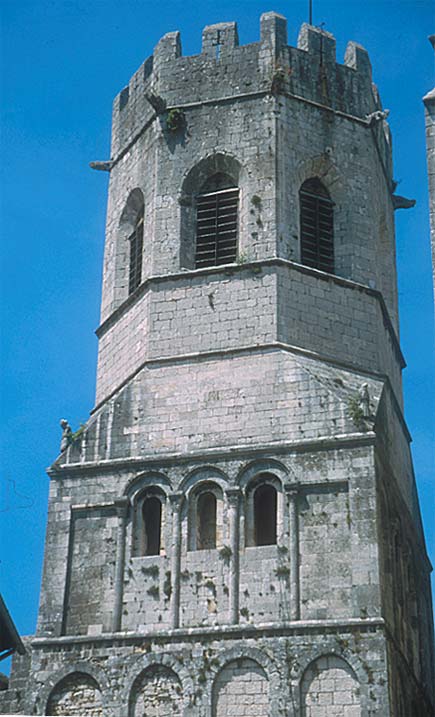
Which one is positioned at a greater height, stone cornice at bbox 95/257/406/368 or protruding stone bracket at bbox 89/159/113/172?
protruding stone bracket at bbox 89/159/113/172

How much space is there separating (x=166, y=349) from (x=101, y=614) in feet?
16.6

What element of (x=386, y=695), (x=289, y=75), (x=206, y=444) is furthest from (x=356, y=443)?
(x=289, y=75)

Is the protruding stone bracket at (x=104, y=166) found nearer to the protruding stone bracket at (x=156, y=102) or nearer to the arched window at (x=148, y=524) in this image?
the protruding stone bracket at (x=156, y=102)

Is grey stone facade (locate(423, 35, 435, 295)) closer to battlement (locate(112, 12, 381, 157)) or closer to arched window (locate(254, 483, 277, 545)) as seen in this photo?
arched window (locate(254, 483, 277, 545))

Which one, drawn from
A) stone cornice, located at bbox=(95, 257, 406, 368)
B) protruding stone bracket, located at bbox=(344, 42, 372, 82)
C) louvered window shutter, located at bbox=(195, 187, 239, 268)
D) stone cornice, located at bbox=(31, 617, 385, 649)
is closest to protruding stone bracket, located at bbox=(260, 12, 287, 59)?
protruding stone bracket, located at bbox=(344, 42, 372, 82)

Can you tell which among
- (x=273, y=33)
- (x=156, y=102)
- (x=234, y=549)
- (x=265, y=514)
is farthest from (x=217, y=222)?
(x=234, y=549)

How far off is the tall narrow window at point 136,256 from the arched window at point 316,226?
3.24m

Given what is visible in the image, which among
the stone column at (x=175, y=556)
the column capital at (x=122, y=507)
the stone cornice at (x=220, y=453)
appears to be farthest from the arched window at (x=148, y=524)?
the stone cornice at (x=220, y=453)

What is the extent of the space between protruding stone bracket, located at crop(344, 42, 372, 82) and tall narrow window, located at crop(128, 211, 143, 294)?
5.45 meters

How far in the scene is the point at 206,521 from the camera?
2367 cm

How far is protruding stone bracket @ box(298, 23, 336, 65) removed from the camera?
28.2 meters

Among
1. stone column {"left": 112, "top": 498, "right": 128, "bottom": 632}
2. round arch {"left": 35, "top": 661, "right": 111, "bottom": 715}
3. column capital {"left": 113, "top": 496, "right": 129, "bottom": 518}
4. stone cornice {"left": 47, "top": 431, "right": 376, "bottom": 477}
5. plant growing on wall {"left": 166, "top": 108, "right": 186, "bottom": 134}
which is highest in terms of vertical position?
plant growing on wall {"left": 166, "top": 108, "right": 186, "bottom": 134}

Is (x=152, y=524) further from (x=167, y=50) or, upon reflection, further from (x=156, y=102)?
(x=167, y=50)

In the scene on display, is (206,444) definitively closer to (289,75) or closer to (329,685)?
(329,685)
